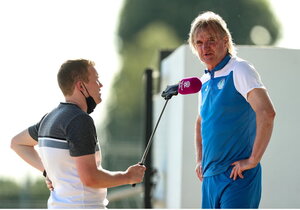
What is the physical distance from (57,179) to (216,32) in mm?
1292

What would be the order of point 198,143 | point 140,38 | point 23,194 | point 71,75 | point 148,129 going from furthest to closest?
point 140,38 < point 23,194 < point 148,129 < point 198,143 < point 71,75

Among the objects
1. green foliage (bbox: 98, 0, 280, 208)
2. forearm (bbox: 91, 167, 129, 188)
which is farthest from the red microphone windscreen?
green foliage (bbox: 98, 0, 280, 208)

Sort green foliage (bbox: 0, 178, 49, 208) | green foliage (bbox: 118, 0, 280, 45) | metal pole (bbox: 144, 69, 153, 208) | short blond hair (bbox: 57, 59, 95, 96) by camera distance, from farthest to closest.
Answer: green foliage (bbox: 118, 0, 280, 45) < green foliage (bbox: 0, 178, 49, 208) < metal pole (bbox: 144, 69, 153, 208) < short blond hair (bbox: 57, 59, 95, 96)

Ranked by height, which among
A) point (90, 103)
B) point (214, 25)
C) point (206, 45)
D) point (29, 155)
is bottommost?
point (29, 155)

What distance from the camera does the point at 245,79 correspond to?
4422 millimetres

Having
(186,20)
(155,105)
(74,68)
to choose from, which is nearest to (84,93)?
(74,68)

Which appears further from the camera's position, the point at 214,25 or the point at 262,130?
the point at 214,25

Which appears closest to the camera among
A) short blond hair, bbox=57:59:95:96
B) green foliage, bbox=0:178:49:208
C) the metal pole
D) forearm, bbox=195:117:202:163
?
short blond hair, bbox=57:59:95:96

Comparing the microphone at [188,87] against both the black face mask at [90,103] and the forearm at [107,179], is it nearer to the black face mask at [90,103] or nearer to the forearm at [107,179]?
the black face mask at [90,103]

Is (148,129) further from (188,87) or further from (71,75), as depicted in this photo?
(71,75)

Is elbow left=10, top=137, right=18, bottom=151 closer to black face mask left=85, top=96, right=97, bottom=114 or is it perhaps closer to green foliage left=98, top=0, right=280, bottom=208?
black face mask left=85, top=96, right=97, bottom=114

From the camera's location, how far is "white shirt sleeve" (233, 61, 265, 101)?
173 inches

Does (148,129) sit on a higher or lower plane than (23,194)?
higher

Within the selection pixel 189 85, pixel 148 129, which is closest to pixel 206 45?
pixel 189 85
